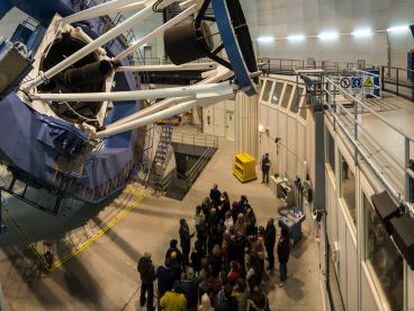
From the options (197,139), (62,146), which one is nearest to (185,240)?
(62,146)

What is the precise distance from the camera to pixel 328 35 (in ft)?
55.2

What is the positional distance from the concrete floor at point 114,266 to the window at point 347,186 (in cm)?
288

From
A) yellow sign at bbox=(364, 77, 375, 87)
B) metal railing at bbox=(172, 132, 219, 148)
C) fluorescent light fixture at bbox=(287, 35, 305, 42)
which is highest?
fluorescent light fixture at bbox=(287, 35, 305, 42)

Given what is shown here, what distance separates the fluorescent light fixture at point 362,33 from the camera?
46.5 ft

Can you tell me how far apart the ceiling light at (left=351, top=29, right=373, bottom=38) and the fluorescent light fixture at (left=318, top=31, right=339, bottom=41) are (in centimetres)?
119

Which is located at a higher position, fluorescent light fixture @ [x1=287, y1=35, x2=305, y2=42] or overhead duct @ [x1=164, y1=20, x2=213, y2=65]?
fluorescent light fixture @ [x1=287, y1=35, x2=305, y2=42]

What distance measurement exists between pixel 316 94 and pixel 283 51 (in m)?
11.1

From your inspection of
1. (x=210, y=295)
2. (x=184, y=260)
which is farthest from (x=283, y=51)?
(x=210, y=295)

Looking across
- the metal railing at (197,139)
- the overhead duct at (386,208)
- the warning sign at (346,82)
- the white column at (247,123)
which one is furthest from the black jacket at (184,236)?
the metal railing at (197,139)

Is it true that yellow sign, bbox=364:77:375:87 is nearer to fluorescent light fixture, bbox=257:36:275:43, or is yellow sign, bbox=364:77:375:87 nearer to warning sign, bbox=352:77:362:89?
warning sign, bbox=352:77:362:89

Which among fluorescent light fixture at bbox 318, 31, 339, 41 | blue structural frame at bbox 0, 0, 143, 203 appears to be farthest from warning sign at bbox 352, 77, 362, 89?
fluorescent light fixture at bbox 318, 31, 339, 41

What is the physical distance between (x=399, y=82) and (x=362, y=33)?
2.85m

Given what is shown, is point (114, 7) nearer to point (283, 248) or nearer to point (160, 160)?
point (283, 248)

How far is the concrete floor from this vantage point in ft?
30.3
